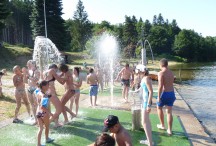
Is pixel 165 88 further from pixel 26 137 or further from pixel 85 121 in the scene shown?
pixel 26 137

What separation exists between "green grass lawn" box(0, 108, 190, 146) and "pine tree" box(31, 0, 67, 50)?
1314 inches

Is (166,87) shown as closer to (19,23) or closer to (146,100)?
(146,100)

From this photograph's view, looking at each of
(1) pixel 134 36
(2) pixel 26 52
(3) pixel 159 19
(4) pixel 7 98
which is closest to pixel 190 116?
(4) pixel 7 98

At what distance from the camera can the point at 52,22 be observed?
140 ft

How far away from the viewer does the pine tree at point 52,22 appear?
42.3m

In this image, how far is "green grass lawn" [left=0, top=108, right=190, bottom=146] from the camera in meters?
7.79

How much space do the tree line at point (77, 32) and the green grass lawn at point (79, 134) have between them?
7.68 meters

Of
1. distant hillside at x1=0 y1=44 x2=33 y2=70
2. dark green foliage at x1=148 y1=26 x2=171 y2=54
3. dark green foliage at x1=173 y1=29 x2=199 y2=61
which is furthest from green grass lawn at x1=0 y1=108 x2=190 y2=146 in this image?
dark green foliage at x1=173 y1=29 x2=199 y2=61

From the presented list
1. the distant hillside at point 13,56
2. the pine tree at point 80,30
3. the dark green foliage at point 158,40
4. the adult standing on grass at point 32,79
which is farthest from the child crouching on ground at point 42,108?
the dark green foliage at point 158,40

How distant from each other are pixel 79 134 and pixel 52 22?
36161 mm

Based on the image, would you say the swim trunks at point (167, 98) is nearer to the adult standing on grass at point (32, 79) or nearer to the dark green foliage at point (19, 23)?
the adult standing on grass at point (32, 79)

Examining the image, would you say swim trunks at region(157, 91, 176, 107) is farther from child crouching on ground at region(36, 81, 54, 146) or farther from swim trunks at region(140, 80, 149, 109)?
child crouching on ground at region(36, 81, 54, 146)

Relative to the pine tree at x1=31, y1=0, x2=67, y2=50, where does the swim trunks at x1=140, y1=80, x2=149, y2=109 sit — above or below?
below

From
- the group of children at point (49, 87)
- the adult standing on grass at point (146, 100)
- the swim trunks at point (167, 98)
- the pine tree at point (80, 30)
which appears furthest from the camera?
the pine tree at point (80, 30)
